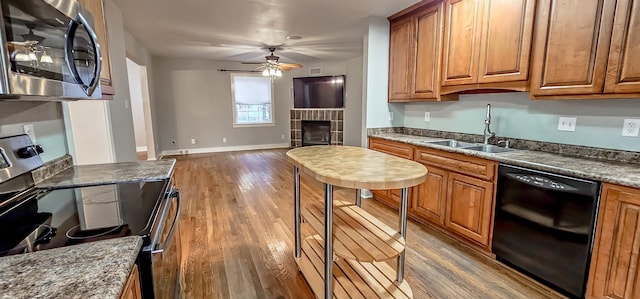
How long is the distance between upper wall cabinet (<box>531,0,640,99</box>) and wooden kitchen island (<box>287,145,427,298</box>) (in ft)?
4.33

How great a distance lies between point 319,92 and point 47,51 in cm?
651

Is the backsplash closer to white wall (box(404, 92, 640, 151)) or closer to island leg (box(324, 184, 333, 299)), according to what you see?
white wall (box(404, 92, 640, 151))

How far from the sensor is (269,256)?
Result: 94.1 inches

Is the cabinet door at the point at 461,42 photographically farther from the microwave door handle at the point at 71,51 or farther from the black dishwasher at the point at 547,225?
the microwave door handle at the point at 71,51

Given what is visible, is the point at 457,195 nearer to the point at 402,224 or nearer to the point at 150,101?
the point at 402,224

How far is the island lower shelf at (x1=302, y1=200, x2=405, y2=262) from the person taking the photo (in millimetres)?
1562

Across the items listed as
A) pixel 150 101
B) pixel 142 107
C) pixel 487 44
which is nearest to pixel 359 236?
pixel 487 44

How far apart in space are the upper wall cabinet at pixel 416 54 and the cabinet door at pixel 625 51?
54.2 inches

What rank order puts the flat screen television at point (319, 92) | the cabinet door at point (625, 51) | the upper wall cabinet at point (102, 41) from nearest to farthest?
the upper wall cabinet at point (102, 41)
the cabinet door at point (625, 51)
the flat screen television at point (319, 92)

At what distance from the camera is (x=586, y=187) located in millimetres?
1674

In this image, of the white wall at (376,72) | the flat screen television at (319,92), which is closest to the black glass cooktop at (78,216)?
the white wall at (376,72)

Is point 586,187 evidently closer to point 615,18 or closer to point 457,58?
point 615,18

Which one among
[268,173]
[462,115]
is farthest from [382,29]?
[268,173]

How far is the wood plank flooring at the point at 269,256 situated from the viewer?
6.40 ft
